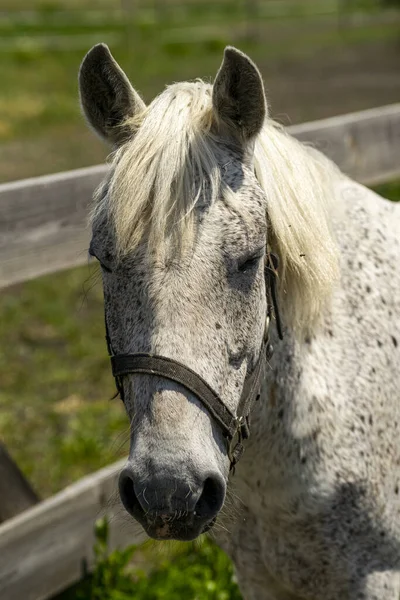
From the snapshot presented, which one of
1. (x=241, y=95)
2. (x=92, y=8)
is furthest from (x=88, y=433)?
(x=92, y=8)

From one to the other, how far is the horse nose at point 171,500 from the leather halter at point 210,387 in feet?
0.57

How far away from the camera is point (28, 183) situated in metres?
3.12

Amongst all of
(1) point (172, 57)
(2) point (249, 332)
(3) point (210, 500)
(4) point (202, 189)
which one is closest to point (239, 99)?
(4) point (202, 189)

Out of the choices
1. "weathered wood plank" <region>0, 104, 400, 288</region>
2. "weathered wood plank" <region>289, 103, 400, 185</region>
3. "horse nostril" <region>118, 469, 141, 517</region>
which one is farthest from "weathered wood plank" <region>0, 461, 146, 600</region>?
"weathered wood plank" <region>289, 103, 400, 185</region>

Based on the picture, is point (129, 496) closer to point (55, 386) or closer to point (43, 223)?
point (43, 223)

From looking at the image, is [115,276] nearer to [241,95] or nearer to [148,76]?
[241,95]

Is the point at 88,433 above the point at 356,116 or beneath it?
beneath

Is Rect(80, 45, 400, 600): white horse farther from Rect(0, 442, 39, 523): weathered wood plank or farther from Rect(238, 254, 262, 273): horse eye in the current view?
Rect(0, 442, 39, 523): weathered wood plank

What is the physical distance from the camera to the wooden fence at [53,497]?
311 centimetres

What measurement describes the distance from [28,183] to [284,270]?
119 centimetres

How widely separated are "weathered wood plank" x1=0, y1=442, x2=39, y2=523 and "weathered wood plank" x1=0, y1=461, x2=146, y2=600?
0.18 ft

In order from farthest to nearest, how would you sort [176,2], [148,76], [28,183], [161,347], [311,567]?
[176,2]
[148,76]
[28,183]
[311,567]
[161,347]

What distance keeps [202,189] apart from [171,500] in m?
0.77

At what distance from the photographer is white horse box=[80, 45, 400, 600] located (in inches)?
77.9
